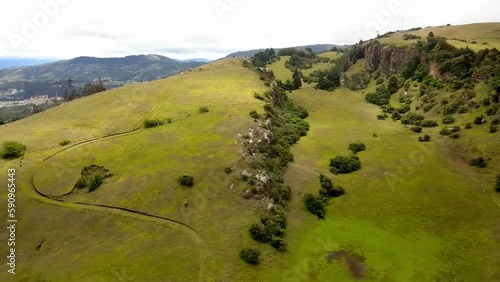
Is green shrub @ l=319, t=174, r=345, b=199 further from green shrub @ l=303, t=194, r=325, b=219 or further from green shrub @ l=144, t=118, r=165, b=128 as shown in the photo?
green shrub @ l=144, t=118, r=165, b=128

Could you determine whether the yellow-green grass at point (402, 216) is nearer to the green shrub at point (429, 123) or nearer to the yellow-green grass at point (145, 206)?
the green shrub at point (429, 123)

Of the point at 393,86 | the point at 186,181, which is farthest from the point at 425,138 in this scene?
A: the point at 393,86

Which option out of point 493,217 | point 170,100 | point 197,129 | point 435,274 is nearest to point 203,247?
point 435,274

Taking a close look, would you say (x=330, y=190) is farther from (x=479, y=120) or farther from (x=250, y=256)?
(x=479, y=120)

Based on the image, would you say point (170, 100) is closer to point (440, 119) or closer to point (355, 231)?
point (355, 231)

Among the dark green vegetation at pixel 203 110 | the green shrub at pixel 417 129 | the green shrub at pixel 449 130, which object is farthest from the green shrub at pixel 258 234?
the green shrub at pixel 417 129
